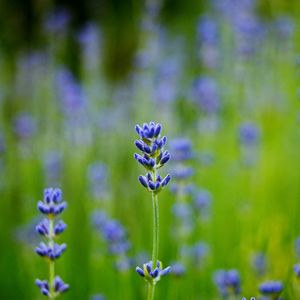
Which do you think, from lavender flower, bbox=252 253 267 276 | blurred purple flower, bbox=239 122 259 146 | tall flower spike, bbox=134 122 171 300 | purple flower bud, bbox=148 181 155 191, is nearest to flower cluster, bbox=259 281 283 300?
tall flower spike, bbox=134 122 171 300

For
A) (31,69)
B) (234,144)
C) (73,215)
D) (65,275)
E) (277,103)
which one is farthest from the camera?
(31,69)

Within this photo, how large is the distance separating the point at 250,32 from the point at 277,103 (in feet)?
3.25

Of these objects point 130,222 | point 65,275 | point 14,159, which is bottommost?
point 65,275

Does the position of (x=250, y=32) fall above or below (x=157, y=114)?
above

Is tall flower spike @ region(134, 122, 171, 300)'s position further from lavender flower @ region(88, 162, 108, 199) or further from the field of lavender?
lavender flower @ region(88, 162, 108, 199)

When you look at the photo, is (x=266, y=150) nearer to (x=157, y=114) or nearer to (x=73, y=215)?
(x=157, y=114)

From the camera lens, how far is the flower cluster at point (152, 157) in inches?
53.4

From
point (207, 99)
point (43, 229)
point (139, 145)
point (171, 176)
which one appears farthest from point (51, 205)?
point (207, 99)

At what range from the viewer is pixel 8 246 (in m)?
3.62

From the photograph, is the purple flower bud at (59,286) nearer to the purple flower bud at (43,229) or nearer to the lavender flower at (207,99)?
the purple flower bud at (43,229)

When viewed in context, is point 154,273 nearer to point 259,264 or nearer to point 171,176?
point 259,264

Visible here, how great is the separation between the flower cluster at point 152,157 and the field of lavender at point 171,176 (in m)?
0.50

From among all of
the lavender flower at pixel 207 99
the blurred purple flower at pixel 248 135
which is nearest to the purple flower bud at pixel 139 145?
the blurred purple flower at pixel 248 135

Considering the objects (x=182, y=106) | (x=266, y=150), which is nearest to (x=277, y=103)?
(x=266, y=150)
